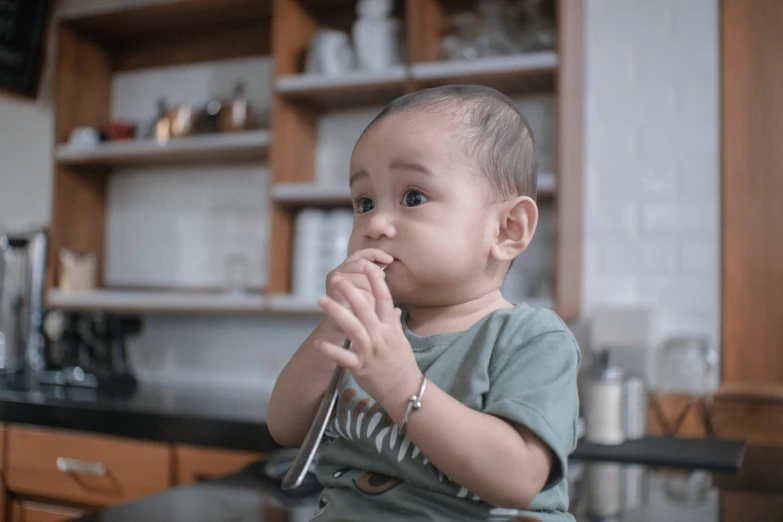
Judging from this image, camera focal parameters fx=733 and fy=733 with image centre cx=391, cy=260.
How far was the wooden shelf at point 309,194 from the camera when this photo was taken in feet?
7.20

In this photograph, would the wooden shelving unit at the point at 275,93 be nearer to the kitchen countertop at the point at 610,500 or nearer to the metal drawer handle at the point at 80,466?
the metal drawer handle at the point at 80,466

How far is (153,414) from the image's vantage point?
1.98m

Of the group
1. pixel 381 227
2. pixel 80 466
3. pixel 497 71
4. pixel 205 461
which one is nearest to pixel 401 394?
pixel 381 227

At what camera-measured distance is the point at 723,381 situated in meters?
2.01

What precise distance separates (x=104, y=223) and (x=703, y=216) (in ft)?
7.38

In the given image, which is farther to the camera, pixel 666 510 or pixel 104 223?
pixel 104 223

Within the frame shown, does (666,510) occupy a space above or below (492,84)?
below

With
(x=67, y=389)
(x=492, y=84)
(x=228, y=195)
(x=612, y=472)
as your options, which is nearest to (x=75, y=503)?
(x=67, y=389)

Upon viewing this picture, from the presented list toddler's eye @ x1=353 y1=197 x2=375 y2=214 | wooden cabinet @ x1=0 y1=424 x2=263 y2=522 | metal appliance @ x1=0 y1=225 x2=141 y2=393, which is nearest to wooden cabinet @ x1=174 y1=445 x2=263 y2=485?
wooden cabinet @ x1=0 y1=424 x2=263 y2=522

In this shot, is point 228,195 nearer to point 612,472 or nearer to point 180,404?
point 180,404

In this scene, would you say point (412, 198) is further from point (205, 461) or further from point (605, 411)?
point (205, 461)

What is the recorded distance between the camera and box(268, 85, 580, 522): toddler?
0.50m

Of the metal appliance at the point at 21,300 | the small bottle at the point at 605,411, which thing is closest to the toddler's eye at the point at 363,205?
the small bottle at the point at 605,411

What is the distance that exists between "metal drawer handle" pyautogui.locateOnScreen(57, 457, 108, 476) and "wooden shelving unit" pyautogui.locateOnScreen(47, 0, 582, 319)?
0.57 metres
